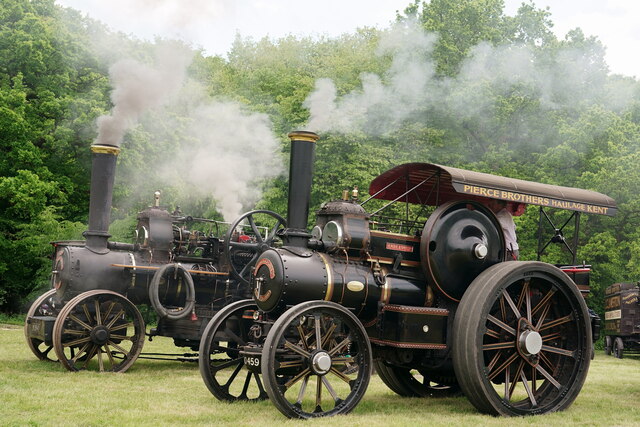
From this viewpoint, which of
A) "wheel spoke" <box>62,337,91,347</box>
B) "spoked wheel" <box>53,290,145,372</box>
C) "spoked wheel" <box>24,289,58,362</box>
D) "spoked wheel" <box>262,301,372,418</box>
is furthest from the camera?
"spoked wheel" <box>24,289,58,362</box>

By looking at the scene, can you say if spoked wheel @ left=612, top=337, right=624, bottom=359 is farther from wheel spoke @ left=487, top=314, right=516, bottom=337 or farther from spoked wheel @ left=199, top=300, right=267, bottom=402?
wheel spoke @ left=487, top=314, right=516, bottom=337

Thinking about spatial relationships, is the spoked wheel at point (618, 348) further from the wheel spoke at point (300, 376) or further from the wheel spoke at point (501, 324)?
the wheel spoke at point (300, 376)

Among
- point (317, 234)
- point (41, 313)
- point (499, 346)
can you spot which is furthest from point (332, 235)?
point (41, 313)

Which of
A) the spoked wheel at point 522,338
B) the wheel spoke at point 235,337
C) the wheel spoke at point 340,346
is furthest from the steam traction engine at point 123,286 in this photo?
the spoked wheel at point 522,338

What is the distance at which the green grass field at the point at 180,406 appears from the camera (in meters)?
5.80

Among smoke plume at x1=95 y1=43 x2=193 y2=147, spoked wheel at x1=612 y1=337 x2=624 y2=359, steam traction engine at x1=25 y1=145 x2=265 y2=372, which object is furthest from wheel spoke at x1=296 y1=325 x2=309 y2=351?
spoked wheel at x1=612 y1=337 x2=624 y2=359

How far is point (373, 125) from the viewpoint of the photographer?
20719mm

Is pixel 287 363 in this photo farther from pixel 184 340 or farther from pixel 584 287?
pixel 184 340

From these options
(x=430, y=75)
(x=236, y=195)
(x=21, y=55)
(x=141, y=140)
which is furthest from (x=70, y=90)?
(x=430, y=75)

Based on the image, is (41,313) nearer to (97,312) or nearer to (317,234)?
(97,312)

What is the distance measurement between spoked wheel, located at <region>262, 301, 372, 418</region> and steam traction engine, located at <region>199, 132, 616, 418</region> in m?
0.02

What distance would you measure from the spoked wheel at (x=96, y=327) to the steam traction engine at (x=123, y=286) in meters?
0.01

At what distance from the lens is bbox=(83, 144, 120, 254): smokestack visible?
9.77m

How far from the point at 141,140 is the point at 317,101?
10120mm
